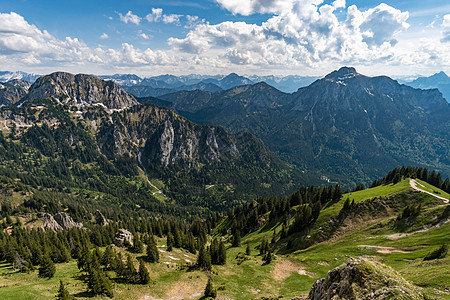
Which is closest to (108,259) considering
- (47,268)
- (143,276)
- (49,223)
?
(143,276)

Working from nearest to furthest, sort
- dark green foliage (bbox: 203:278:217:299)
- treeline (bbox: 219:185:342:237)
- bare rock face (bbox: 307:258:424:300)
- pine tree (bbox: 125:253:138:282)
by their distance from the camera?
bare rock face (bbox: 307:258:424:300), dark green foliage (bbox: 203:278:217:299), pine tree (bbox: 125:253:138:282), treeline (bbox: 219:185:342:237)

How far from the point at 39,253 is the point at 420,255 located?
10312cm

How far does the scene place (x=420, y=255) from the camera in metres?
49.6

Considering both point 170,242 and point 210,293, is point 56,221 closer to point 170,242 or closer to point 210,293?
point 170,242

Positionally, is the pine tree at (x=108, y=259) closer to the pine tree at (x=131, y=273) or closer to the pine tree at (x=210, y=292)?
the pine tree at (x=131, y=273)

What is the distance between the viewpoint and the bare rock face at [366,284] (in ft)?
59.6

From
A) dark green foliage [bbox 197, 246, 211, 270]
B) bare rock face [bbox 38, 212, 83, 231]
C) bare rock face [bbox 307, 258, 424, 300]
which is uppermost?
bare rock face [bbox 307, 258, 424, 300]

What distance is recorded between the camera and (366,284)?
2011 centimetres

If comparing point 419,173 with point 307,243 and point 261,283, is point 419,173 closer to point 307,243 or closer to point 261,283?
point 307,243

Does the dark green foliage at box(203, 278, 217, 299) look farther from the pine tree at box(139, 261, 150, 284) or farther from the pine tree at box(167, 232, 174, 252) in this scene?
the pine tree at box(167, 232, 174, 252)

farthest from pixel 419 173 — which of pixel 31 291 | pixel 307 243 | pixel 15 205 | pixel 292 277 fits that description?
pixel 15 205

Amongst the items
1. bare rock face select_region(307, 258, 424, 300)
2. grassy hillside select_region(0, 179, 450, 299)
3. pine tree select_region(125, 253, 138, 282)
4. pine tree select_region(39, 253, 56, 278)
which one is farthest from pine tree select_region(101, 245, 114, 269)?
bare rock face select_region(307, 258, 424, 300)

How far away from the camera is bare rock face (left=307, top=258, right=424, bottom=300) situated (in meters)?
18.2

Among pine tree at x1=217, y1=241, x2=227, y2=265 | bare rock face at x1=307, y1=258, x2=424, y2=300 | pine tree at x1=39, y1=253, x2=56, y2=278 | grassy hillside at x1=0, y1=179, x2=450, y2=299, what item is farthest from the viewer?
pine tree at x1=217, y1=241, x2=227, y2=265
